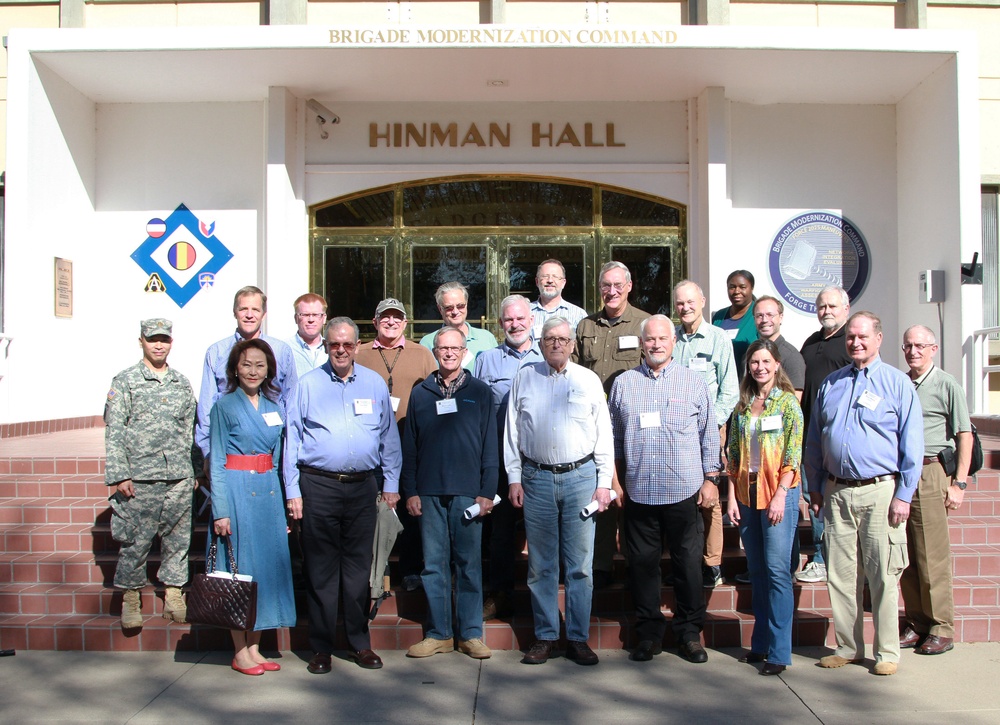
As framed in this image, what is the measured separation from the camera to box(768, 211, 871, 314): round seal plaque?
988 centimetres

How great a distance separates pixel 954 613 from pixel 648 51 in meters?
5.61

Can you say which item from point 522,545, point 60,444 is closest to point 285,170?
point 60,444

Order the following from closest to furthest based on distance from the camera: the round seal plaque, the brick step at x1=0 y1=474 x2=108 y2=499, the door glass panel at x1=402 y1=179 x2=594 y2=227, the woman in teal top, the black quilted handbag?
the black quilted handbag, the woman in teal top, the brick step at x1=0 y1=474 x2=108 y2=499, the round seal plaque, the door glass panel at x1=402 y1=179 x2=594 y2=227

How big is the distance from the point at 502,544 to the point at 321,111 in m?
6.05

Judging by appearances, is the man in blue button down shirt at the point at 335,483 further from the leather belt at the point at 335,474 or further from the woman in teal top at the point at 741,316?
the woman in teal top at the point at 741,316

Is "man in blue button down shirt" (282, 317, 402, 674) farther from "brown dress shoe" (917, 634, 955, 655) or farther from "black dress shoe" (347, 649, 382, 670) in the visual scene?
"brown dress shoe" (917, 634, 955, 655)

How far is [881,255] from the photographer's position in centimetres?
992

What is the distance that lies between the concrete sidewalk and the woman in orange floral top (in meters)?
0.27

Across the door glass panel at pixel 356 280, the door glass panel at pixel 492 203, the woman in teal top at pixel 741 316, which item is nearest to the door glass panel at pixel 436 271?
the door glass panel at pixel 492 203

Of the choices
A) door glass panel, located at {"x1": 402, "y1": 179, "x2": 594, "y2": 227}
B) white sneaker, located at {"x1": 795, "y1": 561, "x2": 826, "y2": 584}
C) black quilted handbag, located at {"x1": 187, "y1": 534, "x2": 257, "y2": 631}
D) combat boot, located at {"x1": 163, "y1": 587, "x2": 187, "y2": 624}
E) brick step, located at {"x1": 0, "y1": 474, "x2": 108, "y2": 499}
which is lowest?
combat boot, located at {"x1": 163, "y1": 587, "x2": 187, "y2": 624}

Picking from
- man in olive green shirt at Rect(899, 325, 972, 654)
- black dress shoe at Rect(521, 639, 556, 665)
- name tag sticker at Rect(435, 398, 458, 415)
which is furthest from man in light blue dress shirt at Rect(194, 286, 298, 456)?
man in olive green shirt at Rect(899, 325, 972, 654)

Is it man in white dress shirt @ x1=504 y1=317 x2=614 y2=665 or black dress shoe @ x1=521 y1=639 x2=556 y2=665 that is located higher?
man in white dress shirt @ x1=504 y1=317 x2=614 y2=665

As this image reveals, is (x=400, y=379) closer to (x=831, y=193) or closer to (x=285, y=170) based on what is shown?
(x=285, y=170)

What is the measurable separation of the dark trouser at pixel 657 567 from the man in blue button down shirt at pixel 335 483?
147cm
